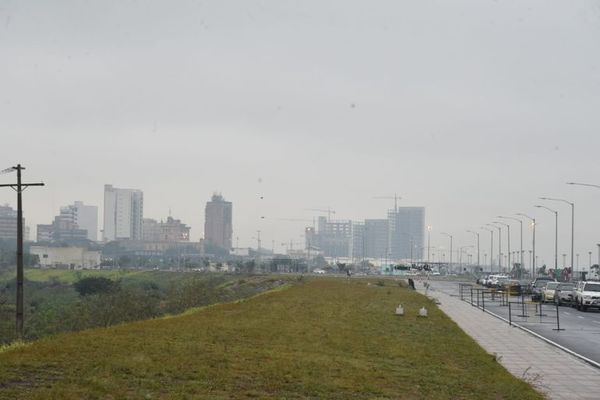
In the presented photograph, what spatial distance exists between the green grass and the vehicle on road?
2558 centimetres

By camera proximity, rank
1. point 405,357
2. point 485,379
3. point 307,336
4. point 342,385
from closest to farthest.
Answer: point 342,385 < point 485,379 < point 405,357 < point 307,336

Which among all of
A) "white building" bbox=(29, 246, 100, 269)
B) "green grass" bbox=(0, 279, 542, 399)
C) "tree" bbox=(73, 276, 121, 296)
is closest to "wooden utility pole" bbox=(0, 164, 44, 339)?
"green grass" bbox=(0, 279, 542, 399)

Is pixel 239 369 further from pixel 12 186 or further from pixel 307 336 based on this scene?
pixel 12 186

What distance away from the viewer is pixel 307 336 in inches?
882

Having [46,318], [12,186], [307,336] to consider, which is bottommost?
[46,318]

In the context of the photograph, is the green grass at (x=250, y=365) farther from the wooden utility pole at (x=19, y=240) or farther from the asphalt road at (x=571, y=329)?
the wooden utility pole at (x=19, y=240)

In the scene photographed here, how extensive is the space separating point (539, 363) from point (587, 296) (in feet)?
100

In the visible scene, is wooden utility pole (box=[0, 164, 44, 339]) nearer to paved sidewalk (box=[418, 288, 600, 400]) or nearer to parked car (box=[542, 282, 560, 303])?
paved sidewalk (box=[418, 288, 600, 400])

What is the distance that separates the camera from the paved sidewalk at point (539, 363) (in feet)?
50.4

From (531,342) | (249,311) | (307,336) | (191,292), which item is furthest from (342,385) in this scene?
(191,292)

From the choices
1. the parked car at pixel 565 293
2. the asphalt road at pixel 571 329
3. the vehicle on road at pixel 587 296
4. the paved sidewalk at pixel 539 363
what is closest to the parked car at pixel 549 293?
the parked car at pixel 565 293

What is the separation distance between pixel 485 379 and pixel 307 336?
740cm

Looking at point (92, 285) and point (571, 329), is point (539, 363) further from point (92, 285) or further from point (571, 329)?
point (92, 285)

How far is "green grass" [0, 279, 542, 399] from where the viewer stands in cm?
1237
